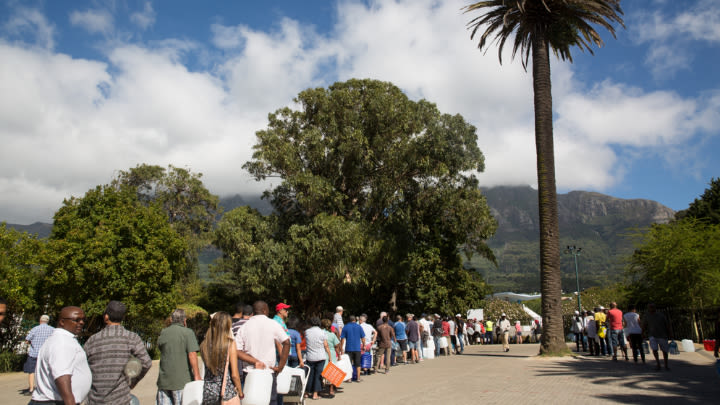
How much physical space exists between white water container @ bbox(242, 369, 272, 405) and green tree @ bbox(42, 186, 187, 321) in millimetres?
18886

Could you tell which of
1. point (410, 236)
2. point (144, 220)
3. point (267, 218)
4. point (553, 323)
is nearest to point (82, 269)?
point (144, 220)

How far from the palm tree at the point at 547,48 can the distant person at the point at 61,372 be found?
53.0ft

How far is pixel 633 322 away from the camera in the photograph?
1362 centimetres

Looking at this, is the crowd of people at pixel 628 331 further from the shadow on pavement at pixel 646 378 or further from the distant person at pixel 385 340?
Answer: the distant person at pixel 385 340

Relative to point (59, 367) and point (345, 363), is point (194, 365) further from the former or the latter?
point (345, 363)

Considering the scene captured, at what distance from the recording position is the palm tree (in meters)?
17.5

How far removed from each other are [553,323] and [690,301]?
31.6ft

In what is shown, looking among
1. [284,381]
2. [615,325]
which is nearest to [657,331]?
[615,325]

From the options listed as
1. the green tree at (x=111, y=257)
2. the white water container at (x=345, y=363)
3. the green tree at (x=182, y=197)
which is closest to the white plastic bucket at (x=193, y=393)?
the white water container at (x=345, y=363)

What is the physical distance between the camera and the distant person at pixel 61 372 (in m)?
3.96

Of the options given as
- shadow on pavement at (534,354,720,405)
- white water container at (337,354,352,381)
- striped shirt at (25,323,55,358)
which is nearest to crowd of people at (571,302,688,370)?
shadow on pavement at (534,354,720,405)

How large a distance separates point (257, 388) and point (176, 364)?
3.70ft

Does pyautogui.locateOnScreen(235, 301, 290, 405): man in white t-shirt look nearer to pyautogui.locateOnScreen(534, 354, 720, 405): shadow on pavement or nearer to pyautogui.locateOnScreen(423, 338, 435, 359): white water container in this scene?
pyautogui.locateOnScreen(534, 354, 720, 405): shadow on pavement

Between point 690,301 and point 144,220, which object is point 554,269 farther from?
point 144,220
